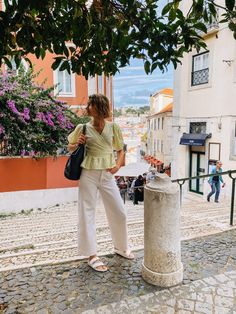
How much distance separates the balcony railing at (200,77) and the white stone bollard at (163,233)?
11.7m

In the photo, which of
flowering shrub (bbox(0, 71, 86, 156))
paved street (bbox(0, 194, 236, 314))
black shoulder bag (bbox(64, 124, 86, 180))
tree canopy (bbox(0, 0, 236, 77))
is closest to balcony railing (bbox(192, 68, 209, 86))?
flowering shrub (bbox(0, 71, 86, 156))

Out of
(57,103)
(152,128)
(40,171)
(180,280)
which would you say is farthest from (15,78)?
(152,128)

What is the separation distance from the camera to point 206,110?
12789 mm

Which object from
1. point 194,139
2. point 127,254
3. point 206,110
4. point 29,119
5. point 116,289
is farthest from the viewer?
point 194,139

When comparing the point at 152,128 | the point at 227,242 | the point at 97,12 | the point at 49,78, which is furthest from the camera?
the point at 152,128

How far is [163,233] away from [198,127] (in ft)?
39.0

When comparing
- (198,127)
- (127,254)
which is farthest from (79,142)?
(198,127)

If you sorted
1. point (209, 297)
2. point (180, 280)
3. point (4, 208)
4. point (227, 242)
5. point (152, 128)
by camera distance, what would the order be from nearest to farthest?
point (209, 297)
point (180, 280)
point (227, 242)
point (4, 208)
point (152, 128)

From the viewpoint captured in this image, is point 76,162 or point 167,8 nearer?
point 167,8

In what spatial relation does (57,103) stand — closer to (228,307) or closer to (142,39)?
(142,39)

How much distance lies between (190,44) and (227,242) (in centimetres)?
228

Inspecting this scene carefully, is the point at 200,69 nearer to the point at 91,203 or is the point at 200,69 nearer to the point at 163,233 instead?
the point at 91,203

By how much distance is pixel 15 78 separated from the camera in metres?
8.33

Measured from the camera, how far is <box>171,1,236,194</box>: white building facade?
1160 centimetres
